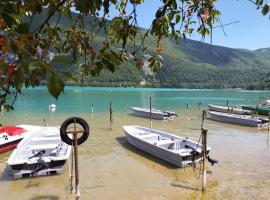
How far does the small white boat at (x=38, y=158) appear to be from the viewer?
13.3 m

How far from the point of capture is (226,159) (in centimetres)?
1811

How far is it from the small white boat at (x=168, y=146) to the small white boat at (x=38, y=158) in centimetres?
523

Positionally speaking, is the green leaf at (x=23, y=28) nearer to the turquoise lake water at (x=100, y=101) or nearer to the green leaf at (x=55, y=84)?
the green leaf at (x=55, y=84)

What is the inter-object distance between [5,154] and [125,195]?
32.4 ft

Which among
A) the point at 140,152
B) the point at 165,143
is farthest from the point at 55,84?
the point at 140,152

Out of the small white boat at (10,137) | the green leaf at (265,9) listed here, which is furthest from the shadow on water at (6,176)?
the green leaf at (265,9)

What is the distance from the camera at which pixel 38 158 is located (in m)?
13.8

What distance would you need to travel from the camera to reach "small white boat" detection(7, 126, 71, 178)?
13305 millimetres

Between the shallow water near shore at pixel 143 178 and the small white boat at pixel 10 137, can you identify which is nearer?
the shallow water near shore at pixel 143 178

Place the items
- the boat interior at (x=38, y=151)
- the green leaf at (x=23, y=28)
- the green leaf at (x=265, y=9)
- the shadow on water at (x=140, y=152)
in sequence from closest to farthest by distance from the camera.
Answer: the green leaf at (x=23, y=28) < the green leaf at (x=265, y=9) < the boat interior at (x=38, y=151) < the shadow on water at (x=140, y=152)

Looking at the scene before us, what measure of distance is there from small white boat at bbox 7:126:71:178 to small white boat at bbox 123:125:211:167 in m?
5.23

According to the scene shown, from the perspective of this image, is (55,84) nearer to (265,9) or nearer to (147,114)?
(265,9)

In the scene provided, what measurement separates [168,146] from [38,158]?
26.7 ft

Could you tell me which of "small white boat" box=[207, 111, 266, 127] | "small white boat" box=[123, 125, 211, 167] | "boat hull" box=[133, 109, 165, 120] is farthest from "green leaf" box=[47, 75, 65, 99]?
"boat hull" box=[133, 109, 165, 120]
